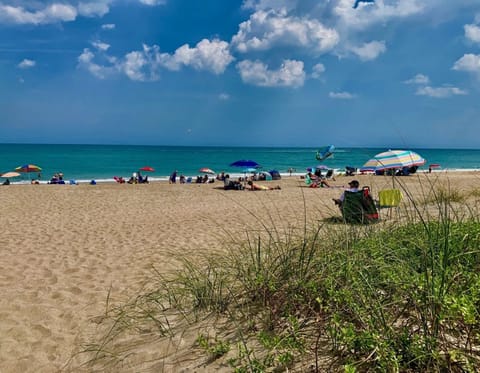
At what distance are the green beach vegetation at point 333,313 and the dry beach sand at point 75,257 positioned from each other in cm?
46

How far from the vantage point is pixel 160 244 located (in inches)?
272

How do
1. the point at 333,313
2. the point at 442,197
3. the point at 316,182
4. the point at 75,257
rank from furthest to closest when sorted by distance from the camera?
the point at 316,182
the point at 75,257
the point at 442,197
the point at 333,313

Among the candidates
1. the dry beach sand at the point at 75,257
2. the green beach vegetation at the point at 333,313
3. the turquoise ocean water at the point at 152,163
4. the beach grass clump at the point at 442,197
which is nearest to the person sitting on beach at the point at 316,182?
the turquoise ocean water at the point at 152,163

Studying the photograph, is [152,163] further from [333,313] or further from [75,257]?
[333,313]

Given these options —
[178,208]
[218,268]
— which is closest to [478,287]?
[218,268]

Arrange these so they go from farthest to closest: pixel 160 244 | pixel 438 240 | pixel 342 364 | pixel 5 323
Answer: pixel 160 244 → pixel 5 323 → pixel 438 240 → pixel 342 364

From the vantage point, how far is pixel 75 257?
5957 millimetres

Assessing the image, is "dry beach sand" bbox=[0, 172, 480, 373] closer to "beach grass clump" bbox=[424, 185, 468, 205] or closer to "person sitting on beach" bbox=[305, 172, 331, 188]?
"beach grass clump" bbox=[424, 185, 468, 205]

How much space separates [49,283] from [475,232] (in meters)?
4.84

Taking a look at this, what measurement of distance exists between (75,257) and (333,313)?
5.01 metres

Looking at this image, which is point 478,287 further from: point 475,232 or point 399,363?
point 475,232

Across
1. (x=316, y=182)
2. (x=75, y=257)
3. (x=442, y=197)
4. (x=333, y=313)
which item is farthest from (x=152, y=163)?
(x=333, y=313)

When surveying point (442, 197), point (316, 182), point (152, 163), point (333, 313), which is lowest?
point (152, 163)

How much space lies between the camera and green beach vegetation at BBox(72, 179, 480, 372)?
74.0 inches
